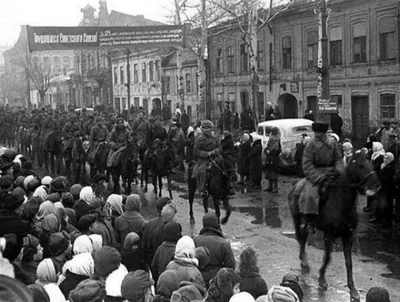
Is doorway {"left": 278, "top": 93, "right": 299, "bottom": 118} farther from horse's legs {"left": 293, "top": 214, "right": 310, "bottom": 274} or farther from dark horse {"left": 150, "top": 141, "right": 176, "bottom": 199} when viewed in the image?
horse's legs {"left": 293, "top": 214, "right": 310, "bottom": 274}

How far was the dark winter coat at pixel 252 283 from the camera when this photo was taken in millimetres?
6270

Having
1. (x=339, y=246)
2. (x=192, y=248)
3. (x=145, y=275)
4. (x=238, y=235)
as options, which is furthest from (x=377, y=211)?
(x=145, y=275)

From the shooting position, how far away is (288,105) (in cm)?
3697

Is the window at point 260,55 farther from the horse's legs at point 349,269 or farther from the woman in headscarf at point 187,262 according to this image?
the woman in headscarf at point 187,262

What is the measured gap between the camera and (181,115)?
3341 centimetres

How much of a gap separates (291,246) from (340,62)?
22.0m

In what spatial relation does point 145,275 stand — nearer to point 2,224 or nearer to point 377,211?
point 2,224

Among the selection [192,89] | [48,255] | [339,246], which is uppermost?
[192,89]

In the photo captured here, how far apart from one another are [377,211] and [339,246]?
87.0 inches

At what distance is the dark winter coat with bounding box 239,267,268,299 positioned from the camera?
627 centimetres

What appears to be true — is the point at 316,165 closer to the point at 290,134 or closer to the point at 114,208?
the point at 114,208

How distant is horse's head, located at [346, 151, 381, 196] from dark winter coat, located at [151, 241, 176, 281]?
2.98m

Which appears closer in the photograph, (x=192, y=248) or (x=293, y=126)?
(x=192, y=248)

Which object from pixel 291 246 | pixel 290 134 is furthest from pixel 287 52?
pixel 291 246
